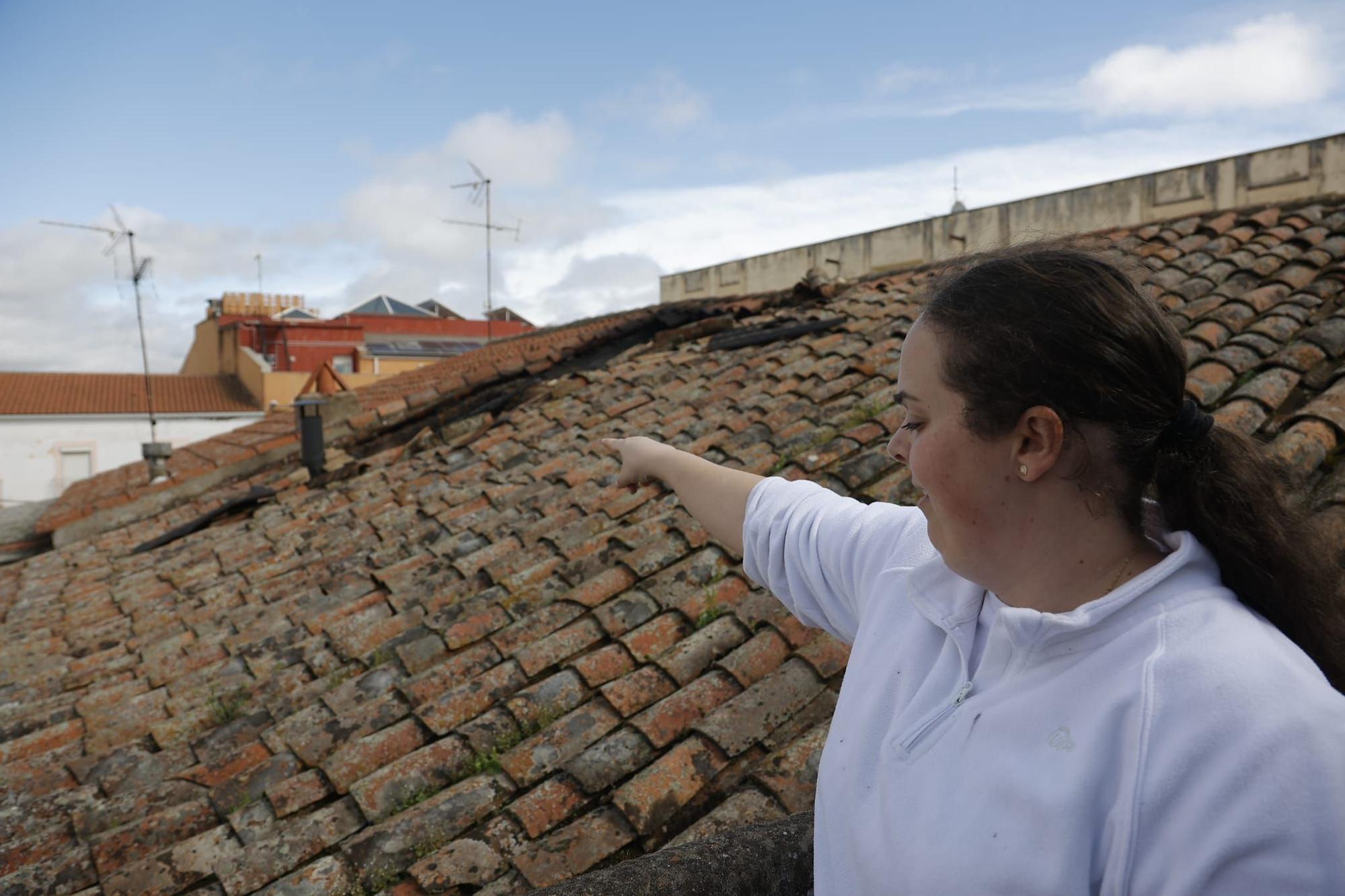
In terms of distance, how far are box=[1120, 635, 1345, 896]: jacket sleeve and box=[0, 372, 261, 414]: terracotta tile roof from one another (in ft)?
100

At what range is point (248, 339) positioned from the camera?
99.9 feet

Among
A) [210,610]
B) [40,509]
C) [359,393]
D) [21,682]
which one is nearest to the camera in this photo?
[21,682]

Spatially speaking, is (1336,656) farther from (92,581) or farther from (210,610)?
(92,581)

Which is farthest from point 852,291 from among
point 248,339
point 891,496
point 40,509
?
point 248,339

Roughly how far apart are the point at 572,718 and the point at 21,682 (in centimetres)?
331

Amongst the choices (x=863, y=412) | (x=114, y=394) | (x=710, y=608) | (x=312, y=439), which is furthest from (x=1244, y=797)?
(x=114, y=394)

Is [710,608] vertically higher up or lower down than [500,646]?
higher up

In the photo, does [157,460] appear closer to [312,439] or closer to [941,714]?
[312,439]

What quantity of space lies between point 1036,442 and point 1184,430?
20 cm

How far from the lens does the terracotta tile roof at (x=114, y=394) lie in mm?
27797

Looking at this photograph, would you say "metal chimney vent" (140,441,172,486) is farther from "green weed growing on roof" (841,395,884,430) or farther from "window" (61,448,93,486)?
"window" (61,448,93,486)

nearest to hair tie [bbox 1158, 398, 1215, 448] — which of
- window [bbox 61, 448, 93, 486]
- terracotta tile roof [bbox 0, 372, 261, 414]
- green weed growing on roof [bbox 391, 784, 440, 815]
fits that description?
green weed growing on roof [bbox 391, 784, 440, 815]

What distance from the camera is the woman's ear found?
1121mm

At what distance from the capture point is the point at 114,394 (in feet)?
95.2
